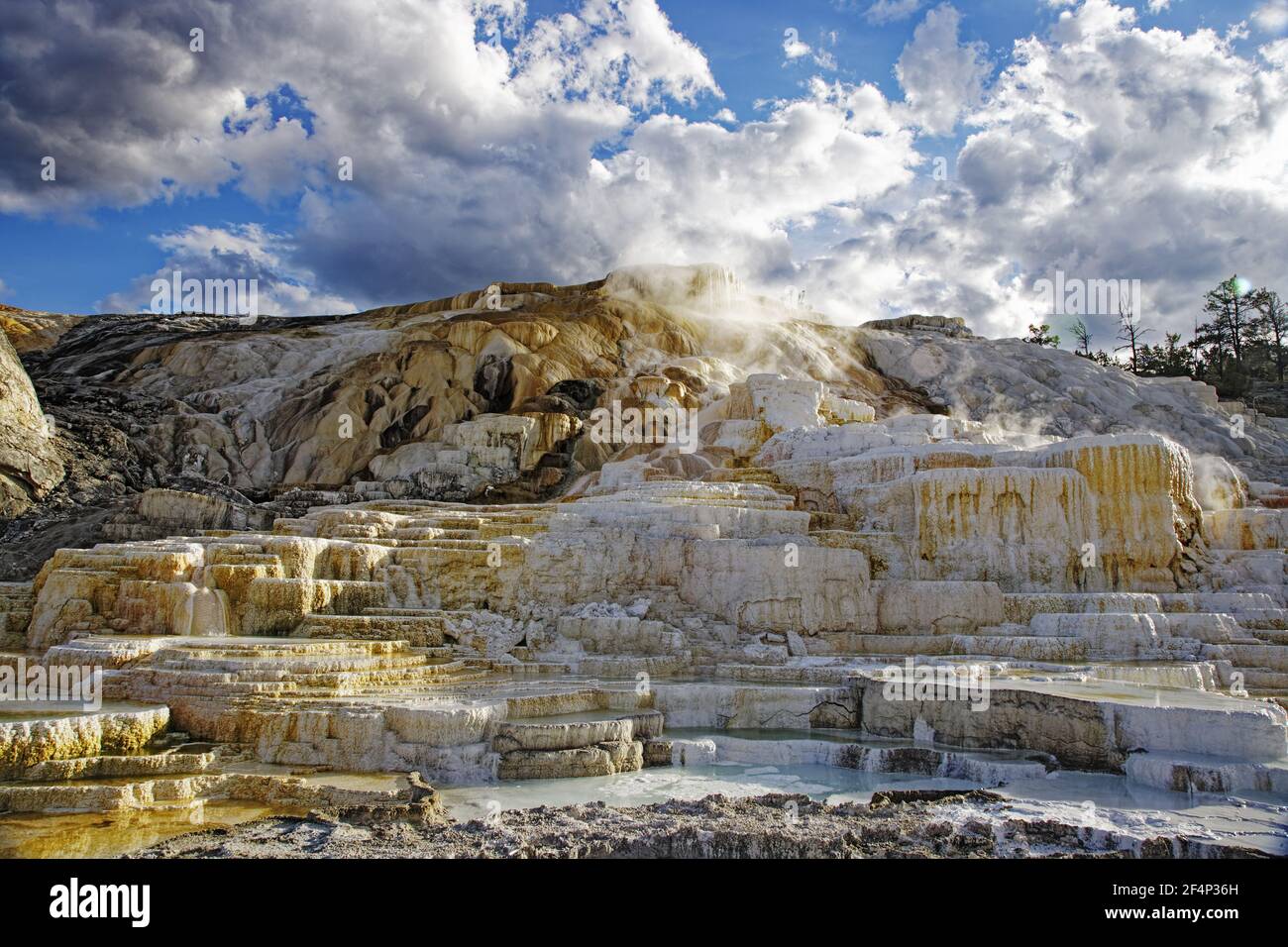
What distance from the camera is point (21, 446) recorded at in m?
21.4

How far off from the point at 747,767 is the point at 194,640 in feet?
21.0

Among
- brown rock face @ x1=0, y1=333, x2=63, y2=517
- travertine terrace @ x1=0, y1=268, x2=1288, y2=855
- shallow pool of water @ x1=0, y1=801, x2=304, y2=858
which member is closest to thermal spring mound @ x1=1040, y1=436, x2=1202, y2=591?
travertine terrace @ x1=0, y1=268, x2=1288, y2=855

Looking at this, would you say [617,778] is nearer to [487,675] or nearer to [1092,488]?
[487,675]

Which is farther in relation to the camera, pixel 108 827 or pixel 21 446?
pixel 21 446

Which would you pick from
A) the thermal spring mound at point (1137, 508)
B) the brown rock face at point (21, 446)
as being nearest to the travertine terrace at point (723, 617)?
the thermal spring mound at point (1137, 508)

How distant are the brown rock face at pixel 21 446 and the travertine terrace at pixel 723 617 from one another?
92.4 inches

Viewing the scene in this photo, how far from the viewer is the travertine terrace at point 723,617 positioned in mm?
8953

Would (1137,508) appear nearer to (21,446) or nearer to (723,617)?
(723,617)

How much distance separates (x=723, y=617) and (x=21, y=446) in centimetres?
1649

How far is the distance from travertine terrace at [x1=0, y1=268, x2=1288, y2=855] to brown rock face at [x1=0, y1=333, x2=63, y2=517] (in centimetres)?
235

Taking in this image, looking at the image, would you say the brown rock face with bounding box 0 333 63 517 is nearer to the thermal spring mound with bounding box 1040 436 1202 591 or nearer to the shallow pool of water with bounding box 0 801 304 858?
the shallow pool of water with bounding box 0 801 304 858

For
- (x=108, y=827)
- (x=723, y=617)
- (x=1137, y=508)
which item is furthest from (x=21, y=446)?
(x=1137, y=508)

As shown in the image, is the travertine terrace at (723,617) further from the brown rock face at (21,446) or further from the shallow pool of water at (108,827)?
the brown rock face at (21,446)
